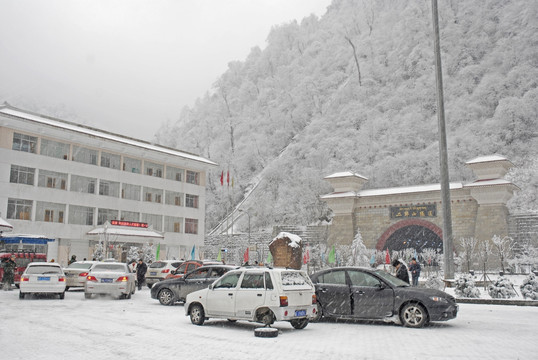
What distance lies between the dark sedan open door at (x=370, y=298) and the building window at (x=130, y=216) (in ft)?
137

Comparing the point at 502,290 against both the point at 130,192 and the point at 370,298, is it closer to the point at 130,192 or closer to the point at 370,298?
the point at 370,298

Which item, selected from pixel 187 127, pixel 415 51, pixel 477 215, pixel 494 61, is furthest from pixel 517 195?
pixel 187 127

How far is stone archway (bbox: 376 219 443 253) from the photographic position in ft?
142

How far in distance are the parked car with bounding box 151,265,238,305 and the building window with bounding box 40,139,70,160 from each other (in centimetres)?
3268

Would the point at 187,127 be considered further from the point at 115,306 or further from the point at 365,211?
the point at 115,306

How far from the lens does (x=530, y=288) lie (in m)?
17.4

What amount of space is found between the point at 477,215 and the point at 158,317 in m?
34.3

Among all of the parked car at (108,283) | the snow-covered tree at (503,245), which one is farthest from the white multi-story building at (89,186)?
the snow-covered tree at (503,245)

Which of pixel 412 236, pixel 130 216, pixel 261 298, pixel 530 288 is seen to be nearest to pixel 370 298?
pixel 261 298

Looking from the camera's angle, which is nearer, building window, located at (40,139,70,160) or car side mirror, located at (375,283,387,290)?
car side mirror, located at (375,283,387,290)

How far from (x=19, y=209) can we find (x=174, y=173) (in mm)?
19043

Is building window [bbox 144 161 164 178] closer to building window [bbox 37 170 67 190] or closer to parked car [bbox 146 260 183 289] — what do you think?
building window [bbox 37 170 67 190]

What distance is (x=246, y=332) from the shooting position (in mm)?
11180

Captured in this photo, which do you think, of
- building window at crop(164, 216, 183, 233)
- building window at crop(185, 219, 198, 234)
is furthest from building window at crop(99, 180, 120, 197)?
building window at crop(185, 219, 198, 234)
